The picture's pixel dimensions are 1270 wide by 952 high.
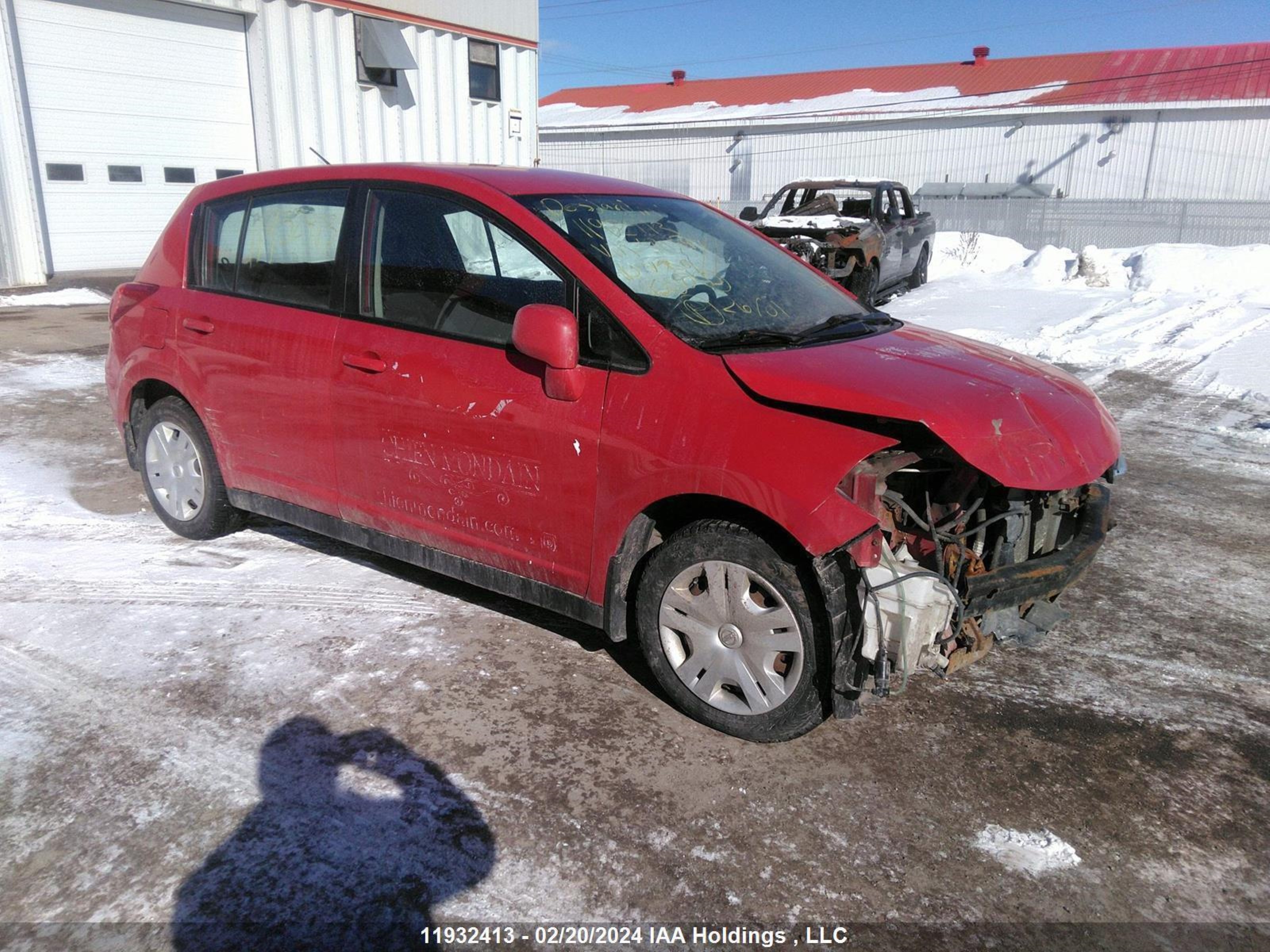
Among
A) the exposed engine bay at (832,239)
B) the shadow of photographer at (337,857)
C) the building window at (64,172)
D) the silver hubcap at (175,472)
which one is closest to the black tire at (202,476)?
the silver hubcap at (175,472)

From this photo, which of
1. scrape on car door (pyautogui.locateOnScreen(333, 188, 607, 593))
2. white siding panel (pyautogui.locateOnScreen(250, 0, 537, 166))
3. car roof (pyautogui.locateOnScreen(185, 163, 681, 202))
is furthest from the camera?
white siding panel (pyautogui.locateOnScreen(250, 0, 537, 166))

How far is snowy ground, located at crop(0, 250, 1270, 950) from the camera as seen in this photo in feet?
8.16

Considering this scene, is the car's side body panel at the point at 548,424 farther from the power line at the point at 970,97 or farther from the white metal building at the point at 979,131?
the power line at the point at 970,97

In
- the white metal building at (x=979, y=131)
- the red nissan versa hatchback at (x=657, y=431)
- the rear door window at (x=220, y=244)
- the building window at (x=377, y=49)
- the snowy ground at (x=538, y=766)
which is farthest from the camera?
the white metal building at (x=979, y=131)

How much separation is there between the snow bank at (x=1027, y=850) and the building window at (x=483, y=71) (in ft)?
56.0

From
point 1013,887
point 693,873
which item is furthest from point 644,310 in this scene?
point 1013,887

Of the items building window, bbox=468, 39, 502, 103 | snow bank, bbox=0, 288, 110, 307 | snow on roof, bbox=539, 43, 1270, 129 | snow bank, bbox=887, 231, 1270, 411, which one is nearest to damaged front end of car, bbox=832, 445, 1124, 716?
snow bank, bbox=887, 231, 1270, 411

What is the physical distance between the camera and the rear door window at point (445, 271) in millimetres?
3447

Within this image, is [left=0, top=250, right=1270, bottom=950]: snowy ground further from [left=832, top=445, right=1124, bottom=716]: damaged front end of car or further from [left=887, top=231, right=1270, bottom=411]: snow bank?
[left=887, top=231, right=1270, bottom=411]: snow bank

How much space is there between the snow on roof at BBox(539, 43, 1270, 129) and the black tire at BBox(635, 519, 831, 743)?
99.9 feet

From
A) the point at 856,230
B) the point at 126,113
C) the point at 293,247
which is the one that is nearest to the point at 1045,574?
the point at 293,247

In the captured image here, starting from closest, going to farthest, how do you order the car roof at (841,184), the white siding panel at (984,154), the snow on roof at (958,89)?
1. the car roof at (841,184)
2. the white siding panel at (984,154)
3. the snow on roof at (958,89)

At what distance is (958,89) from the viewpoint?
33062 mm

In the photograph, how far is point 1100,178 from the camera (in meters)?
28.6
